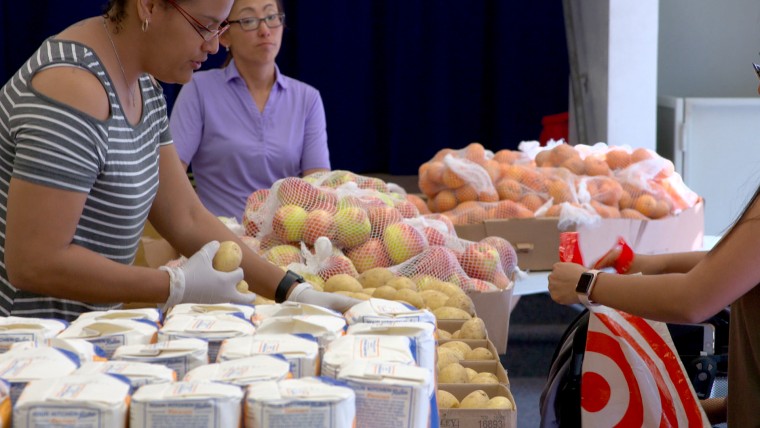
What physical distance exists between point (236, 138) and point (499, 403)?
2139mm

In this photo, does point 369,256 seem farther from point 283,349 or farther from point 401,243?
point 283,349

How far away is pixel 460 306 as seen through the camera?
2.33 meters

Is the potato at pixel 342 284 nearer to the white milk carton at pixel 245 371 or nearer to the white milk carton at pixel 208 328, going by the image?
the white milk carton at pixel 208 328

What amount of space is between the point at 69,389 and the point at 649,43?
4.36 meters

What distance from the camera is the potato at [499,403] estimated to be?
66.1 inches

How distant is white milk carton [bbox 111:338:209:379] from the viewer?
4.21ft

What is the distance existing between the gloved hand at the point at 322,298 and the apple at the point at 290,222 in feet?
2.60

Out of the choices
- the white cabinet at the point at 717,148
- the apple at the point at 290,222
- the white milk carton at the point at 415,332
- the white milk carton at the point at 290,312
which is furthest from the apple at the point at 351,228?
the white cabinet at the point at 717,148

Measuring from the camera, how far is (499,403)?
1.69 m

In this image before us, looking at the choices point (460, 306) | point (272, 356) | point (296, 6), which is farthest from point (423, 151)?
point (272, 356)

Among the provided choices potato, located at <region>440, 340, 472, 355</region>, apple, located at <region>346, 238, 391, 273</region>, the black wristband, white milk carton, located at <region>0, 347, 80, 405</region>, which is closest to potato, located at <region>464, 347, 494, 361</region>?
potato, located at <region>440, 340, 472, 355</region>

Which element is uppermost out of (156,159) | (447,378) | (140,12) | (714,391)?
(140,12)

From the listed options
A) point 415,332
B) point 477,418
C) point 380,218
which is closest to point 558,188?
point 380,218

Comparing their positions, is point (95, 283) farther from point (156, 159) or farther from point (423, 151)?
point (423, 151)
